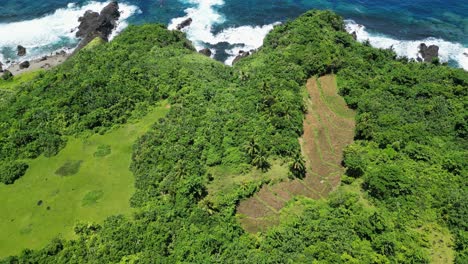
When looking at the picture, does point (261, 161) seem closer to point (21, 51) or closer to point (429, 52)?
point (429, 52)

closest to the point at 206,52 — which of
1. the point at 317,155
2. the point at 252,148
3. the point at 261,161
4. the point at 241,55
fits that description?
the point at 241,55

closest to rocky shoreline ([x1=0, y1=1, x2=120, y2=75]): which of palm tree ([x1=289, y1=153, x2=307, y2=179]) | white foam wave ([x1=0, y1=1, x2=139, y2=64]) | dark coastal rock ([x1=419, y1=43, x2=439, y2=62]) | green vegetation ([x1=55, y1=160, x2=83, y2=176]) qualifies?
white foam wave ([x1=0, y1=1, x2=139, y2=64])

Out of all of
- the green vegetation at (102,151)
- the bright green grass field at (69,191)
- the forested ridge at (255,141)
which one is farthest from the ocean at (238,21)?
the bright green grass field at (69,191)

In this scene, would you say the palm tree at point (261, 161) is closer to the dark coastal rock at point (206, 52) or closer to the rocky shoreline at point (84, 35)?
the dark coastal rock at point (206, 52)

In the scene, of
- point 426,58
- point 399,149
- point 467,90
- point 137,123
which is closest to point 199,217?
point 137,123

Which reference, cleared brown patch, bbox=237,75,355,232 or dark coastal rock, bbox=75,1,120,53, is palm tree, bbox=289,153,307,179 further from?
dark coastal rock, bbox=75,1,120,53

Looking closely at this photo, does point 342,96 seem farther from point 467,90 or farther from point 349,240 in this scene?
point 349,240
